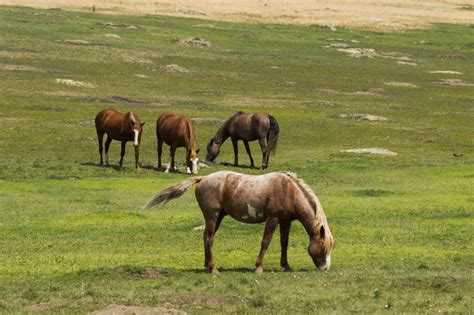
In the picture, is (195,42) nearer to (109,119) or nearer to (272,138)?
(272,138)

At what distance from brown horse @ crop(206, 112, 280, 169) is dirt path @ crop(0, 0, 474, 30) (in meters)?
100

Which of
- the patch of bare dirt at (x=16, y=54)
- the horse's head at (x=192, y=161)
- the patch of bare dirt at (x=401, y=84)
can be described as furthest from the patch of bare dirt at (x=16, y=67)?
the horse's head at (x=192, y=161)

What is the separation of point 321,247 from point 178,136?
22926 millimetres

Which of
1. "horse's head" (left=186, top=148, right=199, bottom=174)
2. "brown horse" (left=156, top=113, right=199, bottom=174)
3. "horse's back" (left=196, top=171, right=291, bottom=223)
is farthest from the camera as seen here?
"brown horse" (left=156, top=113, right=199, bottom=174)

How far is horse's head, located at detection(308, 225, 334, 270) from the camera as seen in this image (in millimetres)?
22250

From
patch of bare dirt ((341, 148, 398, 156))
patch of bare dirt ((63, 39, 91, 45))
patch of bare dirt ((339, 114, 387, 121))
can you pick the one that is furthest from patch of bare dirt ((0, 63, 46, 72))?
patch of bare dirt ((341, 148, 398, 156))

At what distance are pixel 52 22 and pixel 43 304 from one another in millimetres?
106538

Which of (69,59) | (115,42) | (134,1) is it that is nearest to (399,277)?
(69,59)

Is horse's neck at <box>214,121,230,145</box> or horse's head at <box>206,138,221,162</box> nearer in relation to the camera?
horse's head at <box>206,138,221,162</box>

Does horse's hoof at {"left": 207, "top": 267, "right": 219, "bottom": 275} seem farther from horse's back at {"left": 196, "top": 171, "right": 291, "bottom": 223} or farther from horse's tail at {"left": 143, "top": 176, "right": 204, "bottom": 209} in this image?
horse's tail at {"left": 143, "top": 176, "right": 204, "bottom": 209}

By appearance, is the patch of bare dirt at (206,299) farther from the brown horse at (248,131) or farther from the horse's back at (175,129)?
the brown horse at (248,131)

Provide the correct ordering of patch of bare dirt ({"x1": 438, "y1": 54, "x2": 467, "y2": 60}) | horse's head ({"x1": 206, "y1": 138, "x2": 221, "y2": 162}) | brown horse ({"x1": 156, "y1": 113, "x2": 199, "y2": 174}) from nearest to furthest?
brown horse ({"x1": 156, "y1": 113, "x2": 199, "y2": 174}) → horse's head ({"x1": 206, "y1": 138, "x2": 221, "y2": 162}) → patch of bare dirt ({"x1": 438, "y1": 54, "x2": 467, "y2": 60})

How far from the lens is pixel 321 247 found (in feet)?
73.7

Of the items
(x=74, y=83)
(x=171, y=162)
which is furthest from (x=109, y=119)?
(x=74, y=83)
